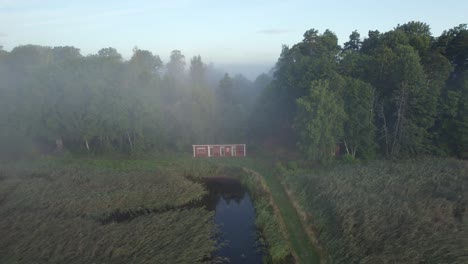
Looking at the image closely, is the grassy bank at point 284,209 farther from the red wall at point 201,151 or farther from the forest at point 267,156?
the red wall at point 201,151

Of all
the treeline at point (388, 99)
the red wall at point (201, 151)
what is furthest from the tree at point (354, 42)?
the red wall at point (201, 151)

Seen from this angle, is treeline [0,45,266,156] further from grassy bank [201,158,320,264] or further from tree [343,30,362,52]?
tree [343,30,362,52]

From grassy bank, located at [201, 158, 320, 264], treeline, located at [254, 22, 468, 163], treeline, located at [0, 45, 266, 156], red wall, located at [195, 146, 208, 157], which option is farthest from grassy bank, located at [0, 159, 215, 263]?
treeline, located at [254, 22, 468, 163]

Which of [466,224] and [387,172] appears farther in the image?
[387,172]

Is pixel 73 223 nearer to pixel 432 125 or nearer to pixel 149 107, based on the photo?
pixel 149 107

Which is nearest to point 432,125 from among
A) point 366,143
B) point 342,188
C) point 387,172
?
point 366,143

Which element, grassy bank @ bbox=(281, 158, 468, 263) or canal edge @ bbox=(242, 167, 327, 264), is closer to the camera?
grassy bank @ bbox=(281, 158, 468, 263)
